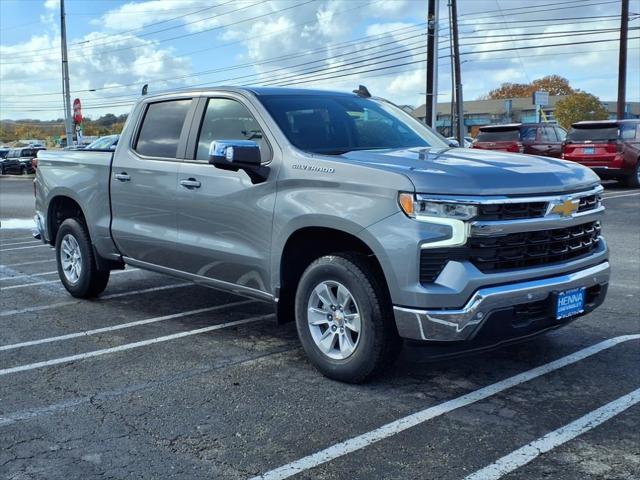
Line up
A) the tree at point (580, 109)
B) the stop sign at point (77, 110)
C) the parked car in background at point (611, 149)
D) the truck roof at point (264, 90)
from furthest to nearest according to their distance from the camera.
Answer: the tree at point (580, 109), the stop sign at point (77, 110), the parked car in background at point (611, 149), the truck roof at point (264, 90)

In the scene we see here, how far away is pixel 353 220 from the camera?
437cm

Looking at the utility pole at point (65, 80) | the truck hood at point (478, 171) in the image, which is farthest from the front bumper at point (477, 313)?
the utility pole at point (65, 80)

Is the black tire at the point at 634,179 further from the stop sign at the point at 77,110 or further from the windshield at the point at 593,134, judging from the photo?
the stop sign at the point at 77,110

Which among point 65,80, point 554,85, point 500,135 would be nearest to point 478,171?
point 500,135

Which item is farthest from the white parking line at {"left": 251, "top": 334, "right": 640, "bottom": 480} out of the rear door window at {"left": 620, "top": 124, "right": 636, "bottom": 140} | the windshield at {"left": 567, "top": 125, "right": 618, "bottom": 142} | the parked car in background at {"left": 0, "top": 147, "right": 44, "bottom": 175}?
the parked car in background at {"left": 0, "top": 147, "right": 44, "bottom": 175}

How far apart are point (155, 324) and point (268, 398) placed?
2.17 metres

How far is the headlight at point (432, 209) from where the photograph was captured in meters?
4.05

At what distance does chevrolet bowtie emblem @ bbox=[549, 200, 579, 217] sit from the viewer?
4398mm

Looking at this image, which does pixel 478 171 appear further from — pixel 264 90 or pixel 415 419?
pixel 264 90

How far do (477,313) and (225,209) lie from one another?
2068 millimetres

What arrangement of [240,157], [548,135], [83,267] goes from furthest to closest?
[548,135] < [83,267] < [240,157]

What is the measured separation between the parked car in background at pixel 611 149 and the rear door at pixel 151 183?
15047mm

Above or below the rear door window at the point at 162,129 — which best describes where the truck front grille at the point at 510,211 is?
below

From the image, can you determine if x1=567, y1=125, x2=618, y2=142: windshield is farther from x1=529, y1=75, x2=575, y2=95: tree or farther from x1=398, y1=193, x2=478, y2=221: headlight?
x1=529, y1=75, x2=575, y2=95: tree
